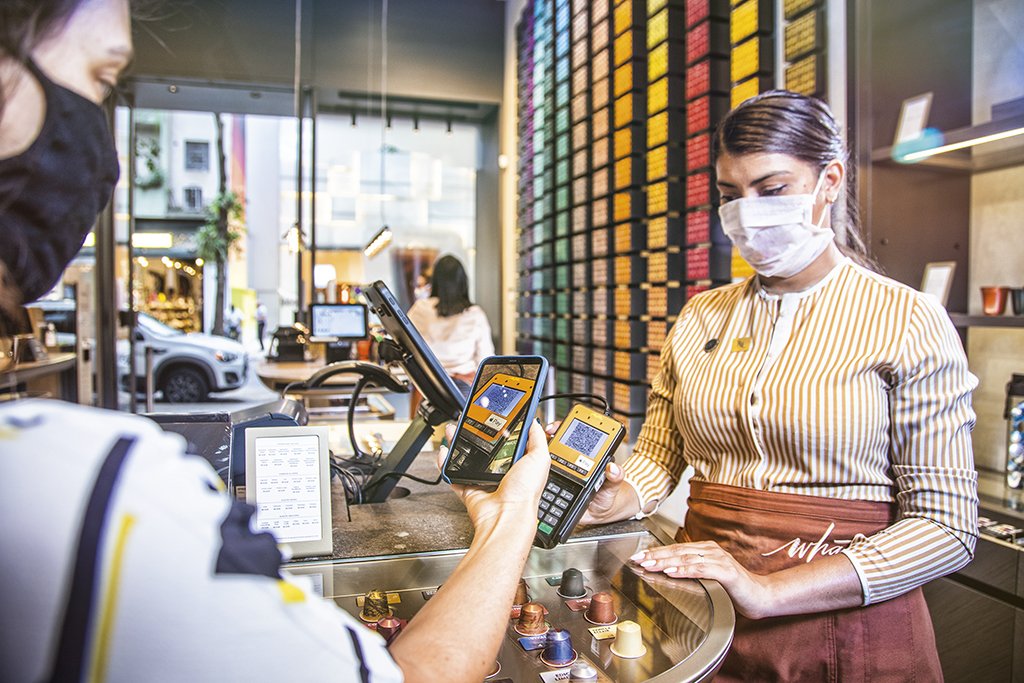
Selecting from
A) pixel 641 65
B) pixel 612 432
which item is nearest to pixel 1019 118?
pixel 612 432

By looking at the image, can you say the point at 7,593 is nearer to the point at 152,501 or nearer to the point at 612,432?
the point at 152,501

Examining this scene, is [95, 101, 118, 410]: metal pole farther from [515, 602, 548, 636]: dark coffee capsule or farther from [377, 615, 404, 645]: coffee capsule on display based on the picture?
Result: [515, 602, 548, 636]: dark coffee capsule

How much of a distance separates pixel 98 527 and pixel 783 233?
133 centimetres

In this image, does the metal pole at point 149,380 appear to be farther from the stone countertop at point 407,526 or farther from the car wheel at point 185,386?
the stone countertop at point 407,526

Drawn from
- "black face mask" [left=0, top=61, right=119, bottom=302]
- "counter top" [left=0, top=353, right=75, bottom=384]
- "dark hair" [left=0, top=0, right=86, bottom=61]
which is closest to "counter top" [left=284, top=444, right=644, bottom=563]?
"black face mask" [left=0, top=61, right=119, bottom=302]

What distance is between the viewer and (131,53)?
595mm

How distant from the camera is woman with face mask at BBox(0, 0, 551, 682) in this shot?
1.35 feet

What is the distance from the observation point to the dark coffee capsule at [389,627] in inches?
40.6

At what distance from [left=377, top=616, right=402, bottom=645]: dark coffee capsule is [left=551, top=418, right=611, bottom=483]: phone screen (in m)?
0.33

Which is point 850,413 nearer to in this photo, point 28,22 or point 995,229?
point 28,22

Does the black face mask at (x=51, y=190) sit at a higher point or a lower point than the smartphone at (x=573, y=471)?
higher

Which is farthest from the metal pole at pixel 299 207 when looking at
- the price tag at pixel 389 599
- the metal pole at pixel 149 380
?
the price tag at pixel 389 599

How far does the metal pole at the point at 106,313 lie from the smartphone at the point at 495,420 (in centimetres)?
723

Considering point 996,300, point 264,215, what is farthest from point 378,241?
point 996,300
